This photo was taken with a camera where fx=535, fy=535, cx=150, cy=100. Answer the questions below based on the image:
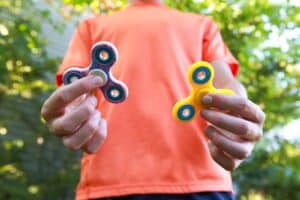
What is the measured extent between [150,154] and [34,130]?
A: 227 cm

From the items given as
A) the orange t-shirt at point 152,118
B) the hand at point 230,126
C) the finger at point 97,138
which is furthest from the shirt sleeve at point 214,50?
the finger at point 97,138

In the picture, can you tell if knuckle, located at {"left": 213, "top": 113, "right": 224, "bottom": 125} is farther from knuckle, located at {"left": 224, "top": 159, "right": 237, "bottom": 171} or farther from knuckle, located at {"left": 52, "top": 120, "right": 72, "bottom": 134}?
knuckle, located at {"left": 52, "top": 120, "right": 72, "bottom": 134}

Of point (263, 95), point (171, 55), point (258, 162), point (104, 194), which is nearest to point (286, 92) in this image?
point (263, 95)

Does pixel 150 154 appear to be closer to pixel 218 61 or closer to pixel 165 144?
pixel 165 144

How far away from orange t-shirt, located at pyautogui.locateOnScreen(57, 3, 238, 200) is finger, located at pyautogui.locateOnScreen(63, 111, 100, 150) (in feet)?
0.56

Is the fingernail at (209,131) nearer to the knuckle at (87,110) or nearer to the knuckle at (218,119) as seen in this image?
the knuckle at (218,119)

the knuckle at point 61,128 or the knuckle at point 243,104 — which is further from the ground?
the knuckle at point 61,128

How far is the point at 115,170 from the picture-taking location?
1225 mm

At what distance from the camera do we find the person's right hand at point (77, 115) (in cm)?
103

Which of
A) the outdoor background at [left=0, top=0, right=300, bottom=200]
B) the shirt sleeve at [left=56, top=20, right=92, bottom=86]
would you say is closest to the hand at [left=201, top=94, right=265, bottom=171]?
the shirt sleeve at [left=56, top=20, right=92, bottom=86]

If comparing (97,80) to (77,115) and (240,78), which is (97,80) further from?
(240,78)

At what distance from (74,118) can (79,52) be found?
382mm

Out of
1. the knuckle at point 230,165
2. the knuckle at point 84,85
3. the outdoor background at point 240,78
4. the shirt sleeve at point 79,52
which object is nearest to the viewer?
the knuckle at point 84,85

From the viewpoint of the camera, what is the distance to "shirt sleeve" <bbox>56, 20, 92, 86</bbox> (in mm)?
1359
